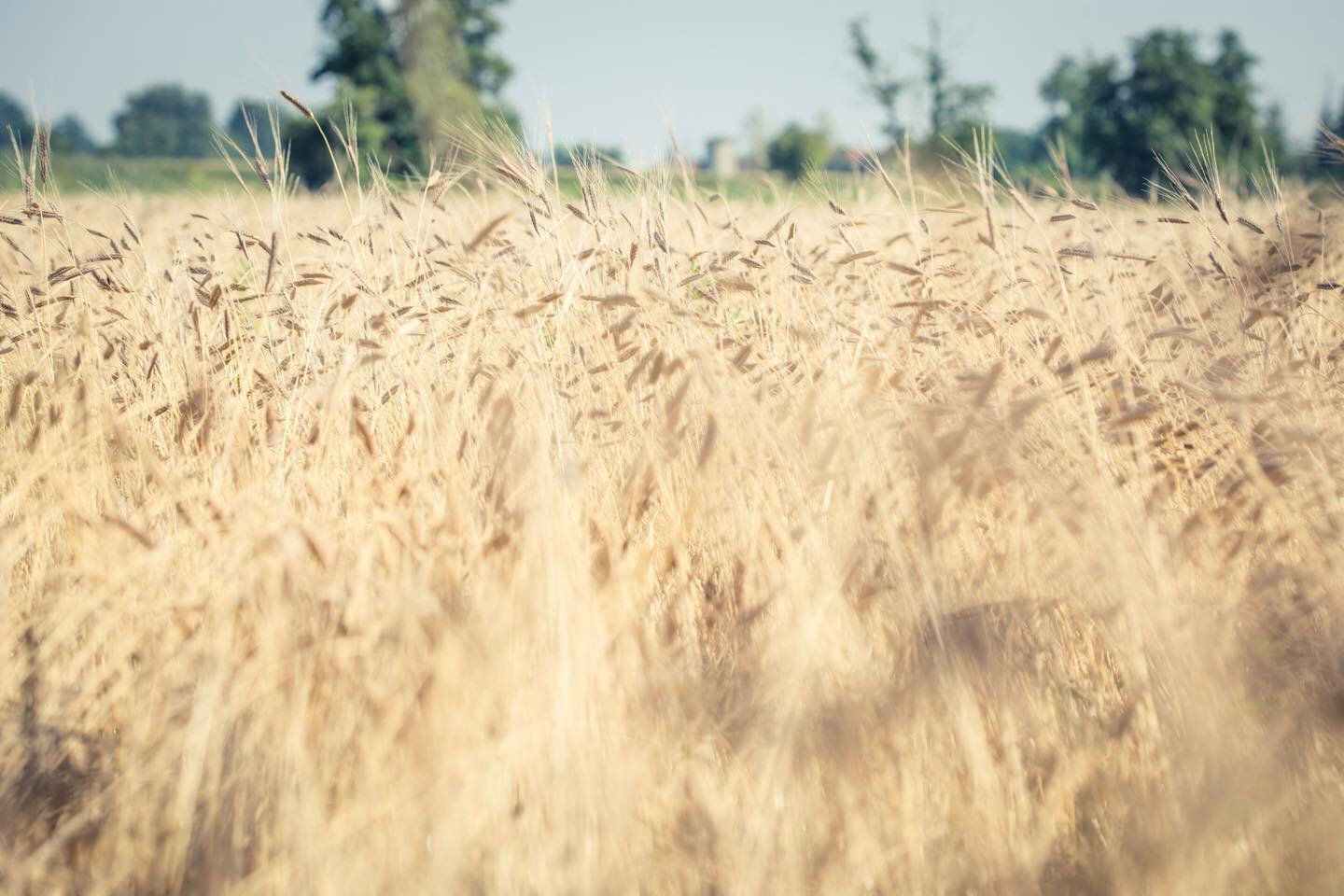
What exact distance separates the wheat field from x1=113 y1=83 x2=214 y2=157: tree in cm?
9628

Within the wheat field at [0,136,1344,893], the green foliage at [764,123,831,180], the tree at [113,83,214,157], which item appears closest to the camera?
the wheat field at [0,136,1344,893]

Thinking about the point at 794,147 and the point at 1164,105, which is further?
the point at 794,147

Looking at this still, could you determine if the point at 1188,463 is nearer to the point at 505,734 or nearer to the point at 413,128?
the point at 505,734

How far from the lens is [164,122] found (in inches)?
3642

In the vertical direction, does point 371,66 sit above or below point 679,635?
above

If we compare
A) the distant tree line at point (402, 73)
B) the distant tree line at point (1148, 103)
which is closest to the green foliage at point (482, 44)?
the distant tree line at point (402, 73)

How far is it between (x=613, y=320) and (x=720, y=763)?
1298mm

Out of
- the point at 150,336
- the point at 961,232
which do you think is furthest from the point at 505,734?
the point at 961,232

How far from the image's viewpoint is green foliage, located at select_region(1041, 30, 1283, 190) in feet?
116

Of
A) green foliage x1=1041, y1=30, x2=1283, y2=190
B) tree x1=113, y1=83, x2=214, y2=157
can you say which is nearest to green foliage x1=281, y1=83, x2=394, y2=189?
green foliage x1=1041, y1=30, x2=1283, y2=190

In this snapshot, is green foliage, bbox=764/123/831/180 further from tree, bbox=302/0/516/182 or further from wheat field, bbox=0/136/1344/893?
wheat field, bbox=0/136/1344/893

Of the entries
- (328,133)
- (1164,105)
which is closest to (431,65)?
(328,133)

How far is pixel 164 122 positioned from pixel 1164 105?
104542 millimetres

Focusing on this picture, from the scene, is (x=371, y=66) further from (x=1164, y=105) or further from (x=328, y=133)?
(x=1164, y=105)
